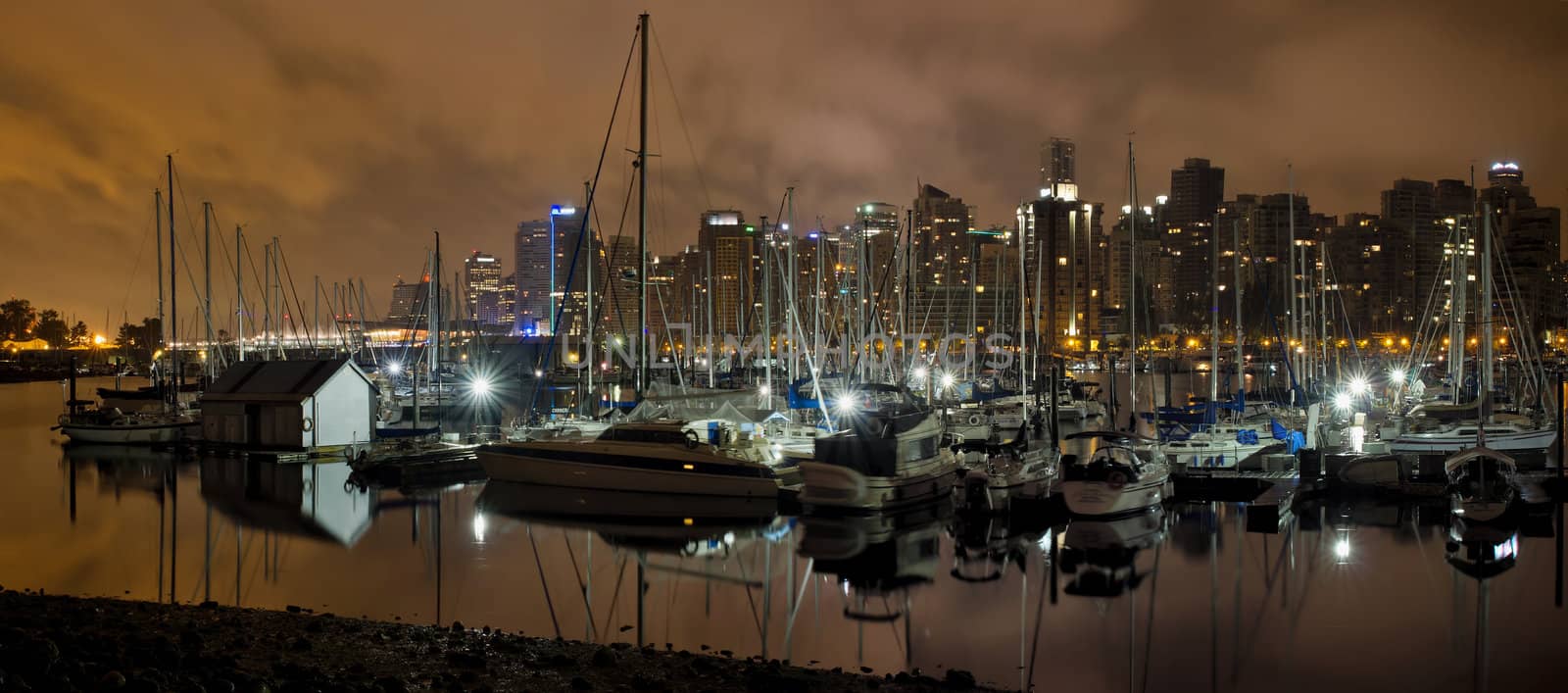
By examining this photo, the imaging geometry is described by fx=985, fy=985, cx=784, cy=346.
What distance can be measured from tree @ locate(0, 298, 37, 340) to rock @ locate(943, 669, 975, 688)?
235 meters

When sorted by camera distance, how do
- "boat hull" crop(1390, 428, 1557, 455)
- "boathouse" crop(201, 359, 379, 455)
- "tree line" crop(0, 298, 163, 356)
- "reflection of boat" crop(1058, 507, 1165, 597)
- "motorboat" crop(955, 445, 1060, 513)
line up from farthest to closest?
"tree line" crop(0, 298, 163, 356) → "boathouse" crop(201, 359, 379, 455) → "boat hull" crop(1390, 428, 1557, 455) → "motorboat" crop(955, 445, 1060, 513) → "reflection of boat" crop(1058, 507, 1165, 597)

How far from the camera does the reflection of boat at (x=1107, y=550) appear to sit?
61.8ft

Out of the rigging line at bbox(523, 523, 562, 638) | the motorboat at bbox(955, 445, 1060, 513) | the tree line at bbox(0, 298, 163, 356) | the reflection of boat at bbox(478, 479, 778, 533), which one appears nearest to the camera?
the rigging line at bbox(523, 523, 562, 638)

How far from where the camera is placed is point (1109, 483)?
24141 mm

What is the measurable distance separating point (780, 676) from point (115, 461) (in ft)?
119

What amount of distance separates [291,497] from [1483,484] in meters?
32.2

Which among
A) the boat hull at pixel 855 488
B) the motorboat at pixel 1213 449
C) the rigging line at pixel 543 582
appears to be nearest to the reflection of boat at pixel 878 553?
the boat hull at pixel 855 488

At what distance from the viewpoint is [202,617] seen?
1491 cm

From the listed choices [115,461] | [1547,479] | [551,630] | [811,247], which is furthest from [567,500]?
[811,247]

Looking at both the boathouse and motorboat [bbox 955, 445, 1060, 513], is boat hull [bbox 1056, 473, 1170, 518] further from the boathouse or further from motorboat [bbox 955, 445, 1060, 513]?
the boathouse

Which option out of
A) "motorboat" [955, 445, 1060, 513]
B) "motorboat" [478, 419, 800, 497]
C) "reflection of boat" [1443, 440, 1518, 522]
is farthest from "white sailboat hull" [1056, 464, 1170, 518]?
"reflection of boat" [1443, 440, 1518, 522]

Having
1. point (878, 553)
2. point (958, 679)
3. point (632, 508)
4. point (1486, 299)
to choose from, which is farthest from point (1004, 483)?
point (1486, 299)

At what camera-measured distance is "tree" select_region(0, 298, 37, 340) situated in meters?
192

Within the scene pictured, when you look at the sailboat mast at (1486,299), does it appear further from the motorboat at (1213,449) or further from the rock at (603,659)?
the rock at (603,659)
